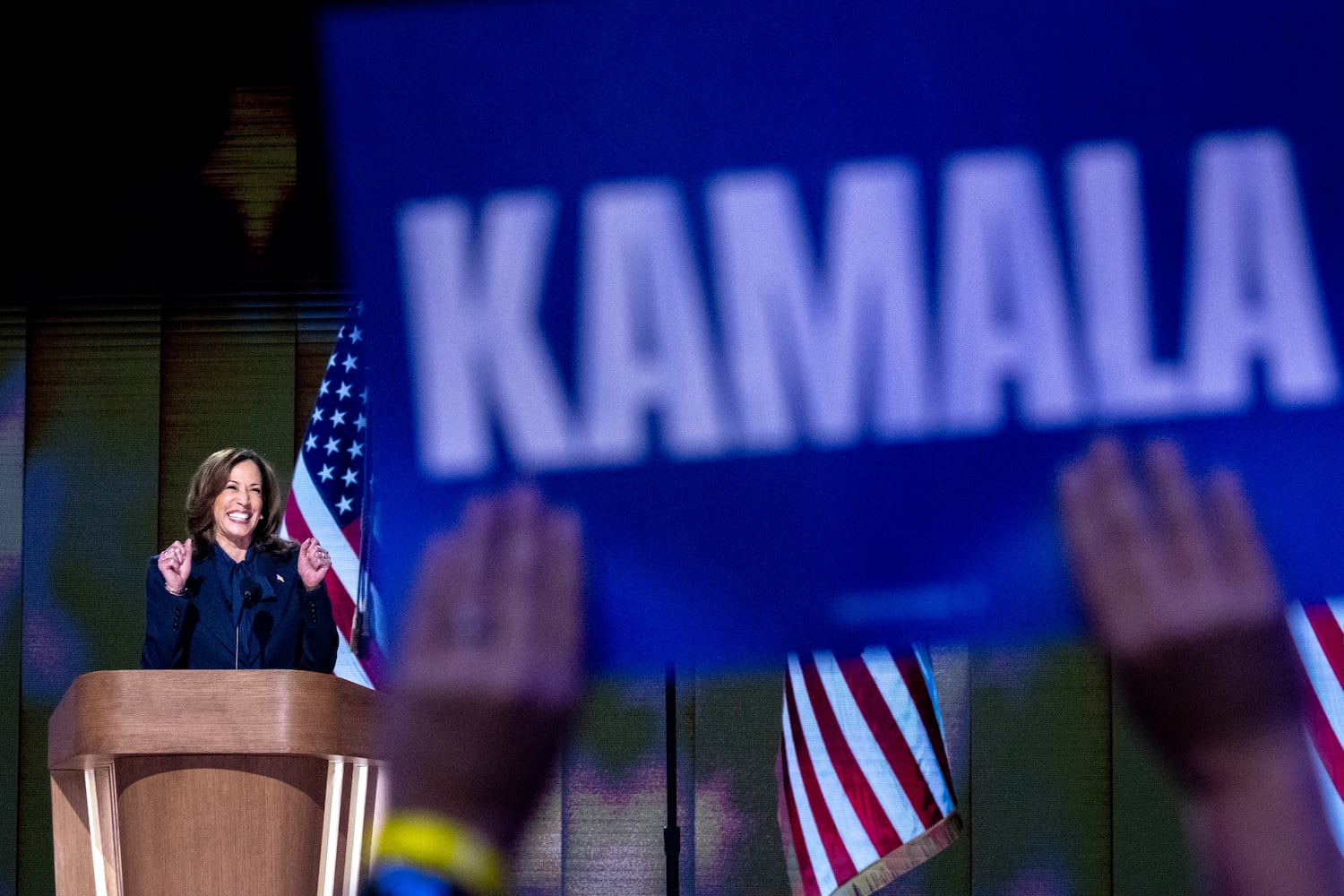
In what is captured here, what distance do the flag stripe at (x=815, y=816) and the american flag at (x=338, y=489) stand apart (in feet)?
3.14

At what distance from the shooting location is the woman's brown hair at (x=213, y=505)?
7.89 ft

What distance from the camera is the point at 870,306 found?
1.36 ft

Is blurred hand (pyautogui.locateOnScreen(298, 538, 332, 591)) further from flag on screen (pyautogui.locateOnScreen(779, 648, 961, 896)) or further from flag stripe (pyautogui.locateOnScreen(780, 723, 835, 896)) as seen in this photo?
flag stripe (pyautogui.locateOnScreen(780, 723, 835, 896))

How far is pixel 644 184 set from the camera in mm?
426

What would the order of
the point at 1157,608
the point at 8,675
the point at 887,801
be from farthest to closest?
the point at 8,675 → the point at 887,801 → the point at 1157,608

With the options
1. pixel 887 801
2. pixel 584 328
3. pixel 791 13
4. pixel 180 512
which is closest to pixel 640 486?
pixel 584 328

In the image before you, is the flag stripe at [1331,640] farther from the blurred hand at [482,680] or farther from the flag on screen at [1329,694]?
the blurred hand at [482,680]

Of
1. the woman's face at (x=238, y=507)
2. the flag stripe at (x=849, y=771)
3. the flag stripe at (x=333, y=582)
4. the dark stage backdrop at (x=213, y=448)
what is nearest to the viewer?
the woman's face at (x=238, y=507)

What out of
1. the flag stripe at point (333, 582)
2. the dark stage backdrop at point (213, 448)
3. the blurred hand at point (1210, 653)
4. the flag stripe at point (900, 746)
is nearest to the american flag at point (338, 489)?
the flag stripe at point (333, 582)

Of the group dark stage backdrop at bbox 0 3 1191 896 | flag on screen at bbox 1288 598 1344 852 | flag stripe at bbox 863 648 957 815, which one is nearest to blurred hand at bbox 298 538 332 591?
flag stripe at bbox 863 648 957 815

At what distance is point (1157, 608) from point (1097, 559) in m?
0.02

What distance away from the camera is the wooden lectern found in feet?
5.54

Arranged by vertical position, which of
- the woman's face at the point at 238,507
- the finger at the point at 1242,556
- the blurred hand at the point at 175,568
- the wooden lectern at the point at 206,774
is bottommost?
the wooden lectern at the point at 206,774

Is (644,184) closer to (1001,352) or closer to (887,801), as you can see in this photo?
(1001,352)
